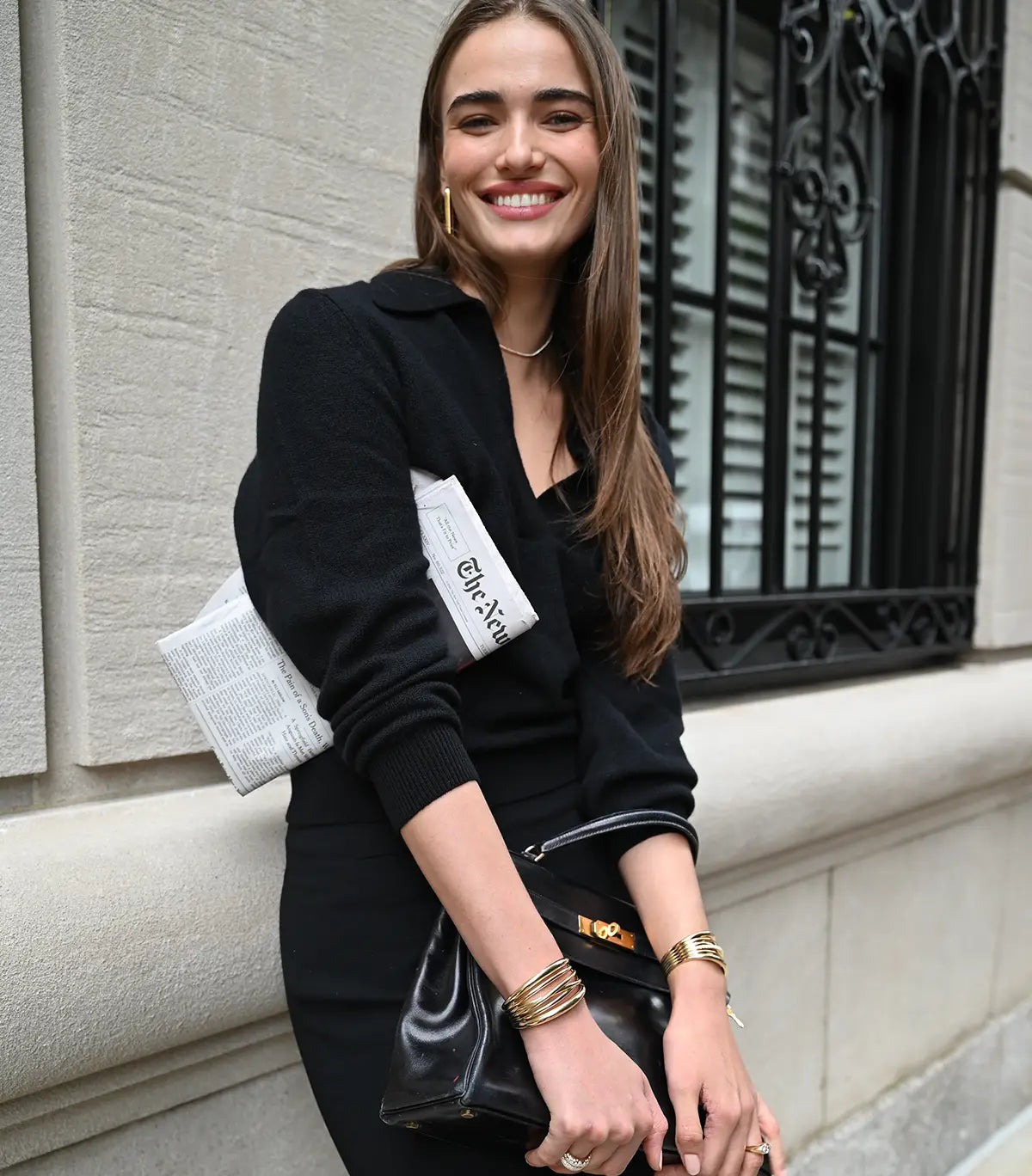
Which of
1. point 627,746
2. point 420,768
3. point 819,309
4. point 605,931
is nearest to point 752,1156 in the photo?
point 605,931

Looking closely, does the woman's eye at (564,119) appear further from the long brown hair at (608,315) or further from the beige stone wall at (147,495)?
the beige stone wall at (147,495)

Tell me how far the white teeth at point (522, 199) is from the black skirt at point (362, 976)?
0.77 metres

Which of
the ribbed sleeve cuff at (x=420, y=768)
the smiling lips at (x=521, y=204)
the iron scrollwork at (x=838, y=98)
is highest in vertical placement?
the iron scrollwork at (x=838, y=98)

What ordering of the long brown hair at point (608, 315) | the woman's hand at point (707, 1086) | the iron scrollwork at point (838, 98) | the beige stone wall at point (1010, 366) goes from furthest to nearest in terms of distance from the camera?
1. the beige stone wall at point (1010, 366)
2. the iron scrollwork at point (838, 98)
3. the long brown hair at point (608, 315)
4. the woman's hand at point (707, 1086)

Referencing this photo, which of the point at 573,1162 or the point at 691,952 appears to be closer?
the point at 573,1162

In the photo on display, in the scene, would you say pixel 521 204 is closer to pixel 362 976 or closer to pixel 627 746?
pixel 627 746

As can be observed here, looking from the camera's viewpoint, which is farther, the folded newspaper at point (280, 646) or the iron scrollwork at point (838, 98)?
the iron scrollwork at point (838, 98)

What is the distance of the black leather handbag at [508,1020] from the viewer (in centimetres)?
108

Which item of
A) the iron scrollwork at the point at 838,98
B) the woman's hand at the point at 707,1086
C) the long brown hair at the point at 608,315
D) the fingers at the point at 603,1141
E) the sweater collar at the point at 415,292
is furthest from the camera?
the iron scrollwork at the point at 838,98

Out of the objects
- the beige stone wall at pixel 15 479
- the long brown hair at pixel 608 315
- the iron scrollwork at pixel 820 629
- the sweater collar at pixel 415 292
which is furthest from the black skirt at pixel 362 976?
the iron scrollwork at pixel 820 629

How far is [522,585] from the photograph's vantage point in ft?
4.35

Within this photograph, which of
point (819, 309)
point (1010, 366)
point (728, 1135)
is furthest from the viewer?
point (1010, 366)

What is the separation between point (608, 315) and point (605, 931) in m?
0.81

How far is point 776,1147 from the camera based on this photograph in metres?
1.32
